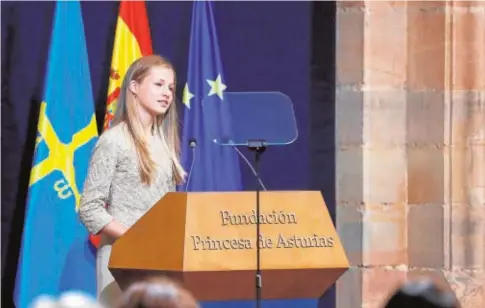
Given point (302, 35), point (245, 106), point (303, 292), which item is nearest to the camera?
point (303, 292)

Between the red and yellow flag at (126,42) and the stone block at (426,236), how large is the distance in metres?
1.54

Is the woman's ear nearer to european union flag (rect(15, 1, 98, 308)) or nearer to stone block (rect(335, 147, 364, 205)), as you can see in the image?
european union flag (rect(15, 1, 98, 308))

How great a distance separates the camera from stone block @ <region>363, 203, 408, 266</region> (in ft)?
20.2

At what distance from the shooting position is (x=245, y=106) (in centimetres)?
461

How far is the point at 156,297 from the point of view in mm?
2094

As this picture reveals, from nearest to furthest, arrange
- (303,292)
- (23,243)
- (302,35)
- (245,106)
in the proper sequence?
(303,292)
(245,106)
(23,243)
(302,35)

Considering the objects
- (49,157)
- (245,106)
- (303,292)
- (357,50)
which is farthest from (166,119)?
(357,50)

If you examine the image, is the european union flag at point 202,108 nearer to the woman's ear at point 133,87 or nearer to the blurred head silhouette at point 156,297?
the woman's ear at point 133,87

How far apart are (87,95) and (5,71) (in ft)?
1.69

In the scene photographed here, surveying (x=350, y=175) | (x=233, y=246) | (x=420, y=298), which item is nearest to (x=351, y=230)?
(x=350, y=175)

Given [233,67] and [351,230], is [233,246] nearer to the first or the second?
[351,230]

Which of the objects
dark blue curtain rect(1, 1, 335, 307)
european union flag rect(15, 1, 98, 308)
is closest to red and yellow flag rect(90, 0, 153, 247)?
european union flag rect(15, 1, 98, 308)

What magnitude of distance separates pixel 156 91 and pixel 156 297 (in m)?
2.57

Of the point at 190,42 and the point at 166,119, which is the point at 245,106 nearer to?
the point at 166,119
